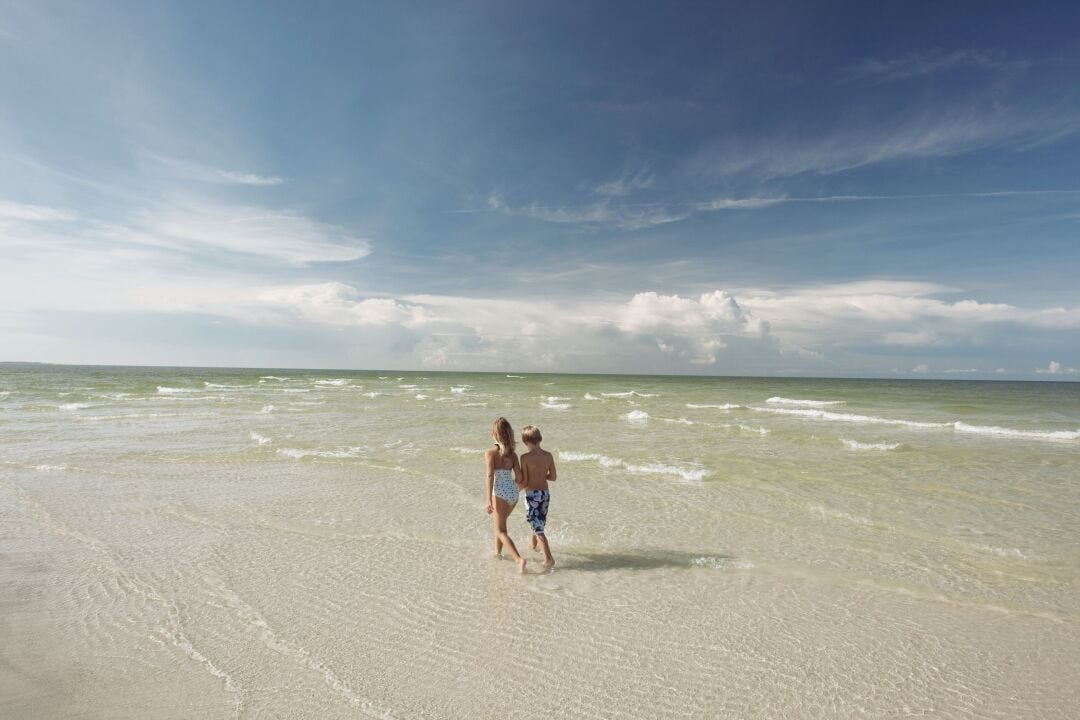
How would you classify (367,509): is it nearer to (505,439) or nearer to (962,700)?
(505,439)

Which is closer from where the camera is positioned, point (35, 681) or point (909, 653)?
point (35, 681)

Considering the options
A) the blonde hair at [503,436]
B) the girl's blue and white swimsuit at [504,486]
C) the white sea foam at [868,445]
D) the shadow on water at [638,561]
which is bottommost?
the shadow on water at [638,561]

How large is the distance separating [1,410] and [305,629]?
32.8 metres

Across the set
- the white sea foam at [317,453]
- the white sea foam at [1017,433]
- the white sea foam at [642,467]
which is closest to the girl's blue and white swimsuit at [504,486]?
the white sea foam at [642,467]

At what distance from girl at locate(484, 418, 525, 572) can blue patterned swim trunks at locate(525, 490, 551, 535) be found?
20cm

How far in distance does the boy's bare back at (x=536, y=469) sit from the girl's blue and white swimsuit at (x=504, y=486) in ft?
0.60

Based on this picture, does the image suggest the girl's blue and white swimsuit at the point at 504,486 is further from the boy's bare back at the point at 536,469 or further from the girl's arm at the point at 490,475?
the boy's bare back at the point at 536,469

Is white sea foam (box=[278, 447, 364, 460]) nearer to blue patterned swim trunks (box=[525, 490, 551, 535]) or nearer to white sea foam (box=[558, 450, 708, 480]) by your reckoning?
white sea foam (box=[558, 450, 708, 480])

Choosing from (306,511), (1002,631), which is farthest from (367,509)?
(1002,631)

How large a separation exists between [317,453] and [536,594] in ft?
38.0

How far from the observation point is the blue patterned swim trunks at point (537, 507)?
7.43m

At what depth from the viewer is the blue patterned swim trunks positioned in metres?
7.43

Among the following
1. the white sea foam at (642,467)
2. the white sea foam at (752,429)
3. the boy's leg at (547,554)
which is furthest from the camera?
the white sea foam at (752,429)

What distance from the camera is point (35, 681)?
4.55 metres
